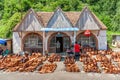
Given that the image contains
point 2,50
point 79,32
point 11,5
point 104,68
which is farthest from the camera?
point 11,5

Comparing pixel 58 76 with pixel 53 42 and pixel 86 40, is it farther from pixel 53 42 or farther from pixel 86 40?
pixel 86 40

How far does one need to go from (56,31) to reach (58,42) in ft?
6.18

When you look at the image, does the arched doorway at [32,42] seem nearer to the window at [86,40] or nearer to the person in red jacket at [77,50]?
the window at [86,40]

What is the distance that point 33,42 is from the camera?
122 feet

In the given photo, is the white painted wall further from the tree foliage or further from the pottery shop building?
the tree foliage

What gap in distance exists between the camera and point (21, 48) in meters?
36.7

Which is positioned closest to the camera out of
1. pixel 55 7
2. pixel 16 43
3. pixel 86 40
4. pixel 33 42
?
pixel 16 43

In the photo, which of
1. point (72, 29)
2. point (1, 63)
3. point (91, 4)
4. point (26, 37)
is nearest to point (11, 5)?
point (91, 4)

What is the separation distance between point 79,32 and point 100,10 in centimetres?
3960

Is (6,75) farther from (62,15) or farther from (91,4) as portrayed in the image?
(91,4)

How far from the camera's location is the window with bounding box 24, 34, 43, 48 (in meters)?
37.2

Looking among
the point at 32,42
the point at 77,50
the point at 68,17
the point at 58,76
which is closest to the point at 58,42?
the point at 32,42

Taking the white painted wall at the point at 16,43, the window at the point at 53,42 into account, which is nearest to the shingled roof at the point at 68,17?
the white painted wall at the point at 16,43

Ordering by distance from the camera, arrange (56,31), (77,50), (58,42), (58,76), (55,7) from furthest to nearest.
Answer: (55,7), (58,42), (56,31), (77,50), (58,76)
